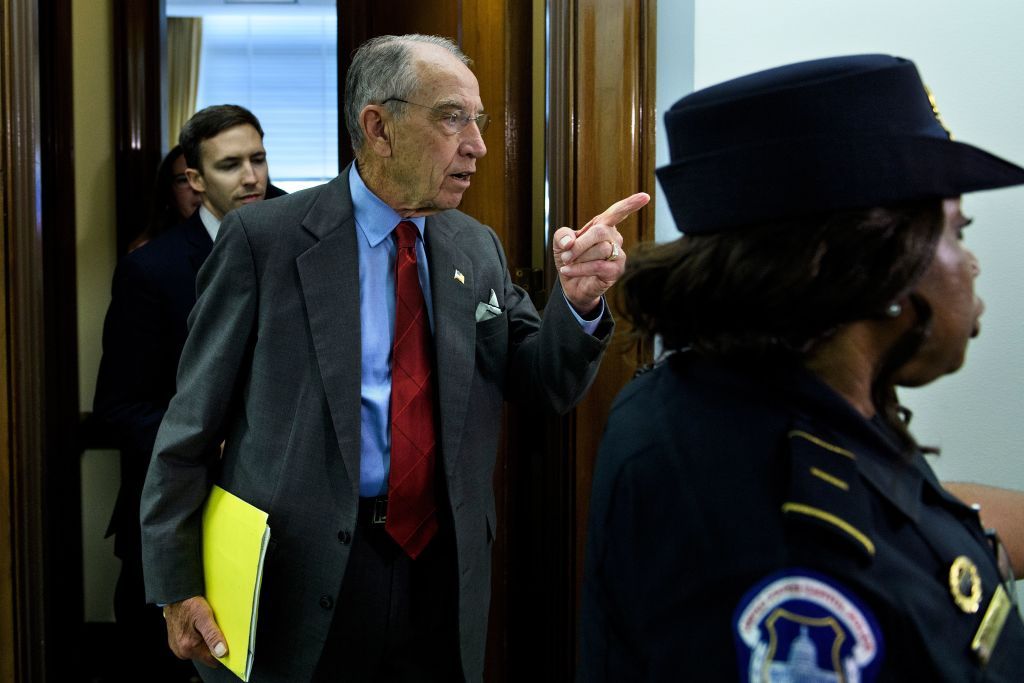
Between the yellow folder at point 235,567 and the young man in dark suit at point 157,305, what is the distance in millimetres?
692

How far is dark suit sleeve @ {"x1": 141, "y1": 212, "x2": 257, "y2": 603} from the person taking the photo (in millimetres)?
1490

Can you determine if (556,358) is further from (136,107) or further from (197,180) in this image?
(136,107)

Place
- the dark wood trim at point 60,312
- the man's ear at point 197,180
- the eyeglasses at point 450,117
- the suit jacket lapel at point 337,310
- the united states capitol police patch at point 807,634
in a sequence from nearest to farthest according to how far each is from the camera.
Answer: the united states capitol police patch at point 807,634 < the suit jacket lapel at point 337,310 < the eyeglasses at point 450,117 < the man's ear at point 197,180 < the dark wood trim at point 60,312

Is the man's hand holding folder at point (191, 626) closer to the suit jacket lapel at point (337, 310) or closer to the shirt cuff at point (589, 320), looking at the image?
the suit jacket lapel at point (337, 310)

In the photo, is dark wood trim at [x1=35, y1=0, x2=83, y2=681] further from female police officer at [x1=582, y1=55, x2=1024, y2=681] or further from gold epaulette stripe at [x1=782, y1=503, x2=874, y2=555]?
gold epaulette stripe at [x1=782, y1=503, x2=874, y2=555]

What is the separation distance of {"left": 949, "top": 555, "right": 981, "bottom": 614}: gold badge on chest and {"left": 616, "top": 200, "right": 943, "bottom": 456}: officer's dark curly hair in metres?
0.11

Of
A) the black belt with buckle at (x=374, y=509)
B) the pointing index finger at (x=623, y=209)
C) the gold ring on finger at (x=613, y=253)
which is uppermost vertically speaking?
the pointing index finger at (x=623, y=209)

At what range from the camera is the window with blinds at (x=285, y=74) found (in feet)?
22.3

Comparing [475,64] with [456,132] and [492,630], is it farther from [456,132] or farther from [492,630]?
[492,630]

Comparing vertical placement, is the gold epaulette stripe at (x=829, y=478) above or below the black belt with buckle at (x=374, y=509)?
above

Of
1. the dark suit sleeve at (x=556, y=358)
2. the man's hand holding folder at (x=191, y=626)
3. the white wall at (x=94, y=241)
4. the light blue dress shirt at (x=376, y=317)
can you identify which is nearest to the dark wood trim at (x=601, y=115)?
the dark suit sleeve at (x=556, y=358)

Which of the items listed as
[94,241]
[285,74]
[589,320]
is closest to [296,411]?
[589,320]

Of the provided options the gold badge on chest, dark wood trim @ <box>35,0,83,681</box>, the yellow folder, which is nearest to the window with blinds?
dark wood trim @ <box>35,0,83,681</box>

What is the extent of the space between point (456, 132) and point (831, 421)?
954 millimetres
